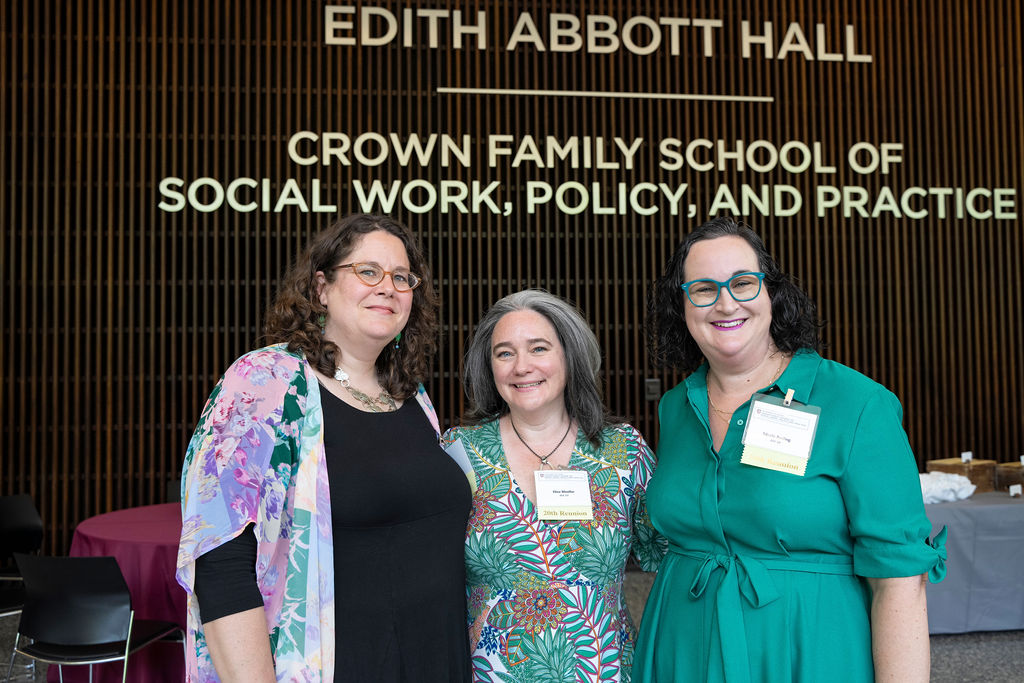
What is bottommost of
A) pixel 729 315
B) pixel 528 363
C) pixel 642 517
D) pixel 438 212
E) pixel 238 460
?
pixel 642 517

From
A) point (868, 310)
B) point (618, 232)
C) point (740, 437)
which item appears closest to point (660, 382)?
point (618, 232)

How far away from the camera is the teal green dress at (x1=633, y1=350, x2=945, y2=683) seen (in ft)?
5.37

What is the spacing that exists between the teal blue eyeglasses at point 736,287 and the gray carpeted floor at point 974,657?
10.6 ft

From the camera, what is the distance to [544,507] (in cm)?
214

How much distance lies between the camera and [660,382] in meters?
7.07

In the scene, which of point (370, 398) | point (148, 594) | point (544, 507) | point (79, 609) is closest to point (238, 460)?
point (370, 398)

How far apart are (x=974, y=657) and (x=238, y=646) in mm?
4361

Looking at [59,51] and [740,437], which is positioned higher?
[59,51]

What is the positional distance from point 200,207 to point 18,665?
352 cm

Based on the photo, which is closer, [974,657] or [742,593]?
[742,593]

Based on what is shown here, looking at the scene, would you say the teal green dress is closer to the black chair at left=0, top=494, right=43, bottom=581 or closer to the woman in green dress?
the woman in green dress

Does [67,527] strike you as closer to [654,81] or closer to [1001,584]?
[654,81]

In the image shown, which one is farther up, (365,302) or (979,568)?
(365,302)

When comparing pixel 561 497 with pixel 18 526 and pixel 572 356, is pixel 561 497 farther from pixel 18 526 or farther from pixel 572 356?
pixel 18 526
